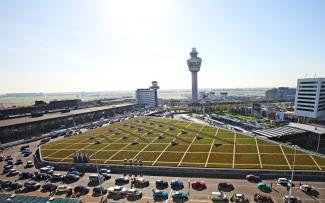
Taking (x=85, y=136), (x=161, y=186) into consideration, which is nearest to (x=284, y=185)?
(x=161, y=186)

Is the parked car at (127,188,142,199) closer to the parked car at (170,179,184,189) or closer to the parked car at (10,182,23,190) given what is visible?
the parked car at (170,179,184,189)

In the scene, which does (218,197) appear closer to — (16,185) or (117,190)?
(117,190)

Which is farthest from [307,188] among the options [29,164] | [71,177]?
[29,164]

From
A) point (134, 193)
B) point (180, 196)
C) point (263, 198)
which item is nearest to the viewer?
point (263, 198)

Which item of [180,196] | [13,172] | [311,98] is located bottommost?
[13,172]

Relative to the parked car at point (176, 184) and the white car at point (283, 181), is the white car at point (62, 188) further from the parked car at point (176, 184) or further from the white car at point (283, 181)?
the white car at point (283, 181)

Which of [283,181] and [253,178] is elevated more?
[283,181]

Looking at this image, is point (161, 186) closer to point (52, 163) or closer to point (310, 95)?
point (52, 163)

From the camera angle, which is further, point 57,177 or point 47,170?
point 47,170
